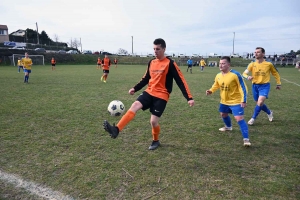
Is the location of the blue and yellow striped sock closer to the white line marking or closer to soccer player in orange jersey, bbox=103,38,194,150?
soccer player in orange jersey, bbox=103,38,194,150

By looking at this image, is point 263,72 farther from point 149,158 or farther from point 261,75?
point 149,158

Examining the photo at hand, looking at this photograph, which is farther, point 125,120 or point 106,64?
point 106,64

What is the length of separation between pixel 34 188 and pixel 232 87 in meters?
3.70

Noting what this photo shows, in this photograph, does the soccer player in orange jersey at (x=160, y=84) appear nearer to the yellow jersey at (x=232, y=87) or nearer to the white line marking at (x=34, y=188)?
the yellow jersey at (x=232, y=87)

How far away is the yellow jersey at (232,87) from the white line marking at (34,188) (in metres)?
3.30

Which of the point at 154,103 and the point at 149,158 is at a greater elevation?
the point at 154,103

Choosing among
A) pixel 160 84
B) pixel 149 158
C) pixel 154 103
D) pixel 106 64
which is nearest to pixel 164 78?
pixel 160 84

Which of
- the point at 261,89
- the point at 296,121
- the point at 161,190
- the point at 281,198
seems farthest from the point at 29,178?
the point at 296,121

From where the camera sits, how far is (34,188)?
278cm

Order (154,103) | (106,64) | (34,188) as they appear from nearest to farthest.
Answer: (34,188) < (154,103) < (106,64)

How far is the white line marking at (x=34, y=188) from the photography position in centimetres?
263

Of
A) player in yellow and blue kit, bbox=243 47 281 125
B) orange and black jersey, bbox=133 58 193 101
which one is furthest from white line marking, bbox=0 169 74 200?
player in yellow and blue kit, bbox=243 47 281 125

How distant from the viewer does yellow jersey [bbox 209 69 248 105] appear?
167 inches

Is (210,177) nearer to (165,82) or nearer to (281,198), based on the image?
(281,198)
